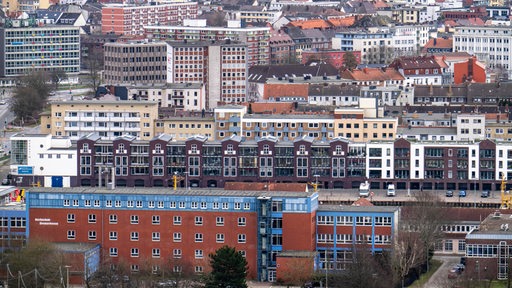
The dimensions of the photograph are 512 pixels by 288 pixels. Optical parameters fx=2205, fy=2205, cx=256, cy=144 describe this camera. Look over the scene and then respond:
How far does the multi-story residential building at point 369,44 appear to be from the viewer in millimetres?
89188

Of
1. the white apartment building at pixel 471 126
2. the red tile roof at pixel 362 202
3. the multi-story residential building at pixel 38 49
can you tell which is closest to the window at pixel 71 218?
the red tile roof at pixel 362 202

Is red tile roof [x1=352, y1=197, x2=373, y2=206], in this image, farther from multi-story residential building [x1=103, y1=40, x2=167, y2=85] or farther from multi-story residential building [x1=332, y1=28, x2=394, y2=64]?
multi-story residential building [x1=332, y1=28, x2=394, y2=64]

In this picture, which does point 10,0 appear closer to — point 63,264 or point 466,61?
point 466,61

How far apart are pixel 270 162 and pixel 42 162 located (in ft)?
20.7

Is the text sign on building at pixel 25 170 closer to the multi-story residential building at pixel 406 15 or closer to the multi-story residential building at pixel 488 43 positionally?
the multi-story residential building at pixel 488 43

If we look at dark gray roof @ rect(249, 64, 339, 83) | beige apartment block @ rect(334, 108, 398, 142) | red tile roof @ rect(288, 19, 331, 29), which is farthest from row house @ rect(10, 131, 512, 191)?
red tile roof @ rect(288, 19, 331, 29)

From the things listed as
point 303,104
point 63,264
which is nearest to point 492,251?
point 63,264

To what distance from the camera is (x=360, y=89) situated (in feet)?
236

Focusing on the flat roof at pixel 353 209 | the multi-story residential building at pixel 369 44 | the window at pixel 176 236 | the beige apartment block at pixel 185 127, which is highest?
the multi-story residential building at pixel 369 44

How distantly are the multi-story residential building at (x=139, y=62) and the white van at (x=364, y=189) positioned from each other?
2120 cm

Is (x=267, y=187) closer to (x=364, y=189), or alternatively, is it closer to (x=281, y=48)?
(x=364, y=189)

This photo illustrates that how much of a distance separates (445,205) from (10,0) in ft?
183

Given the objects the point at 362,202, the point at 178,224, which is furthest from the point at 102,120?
the point at 178,224

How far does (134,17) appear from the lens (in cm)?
9962
